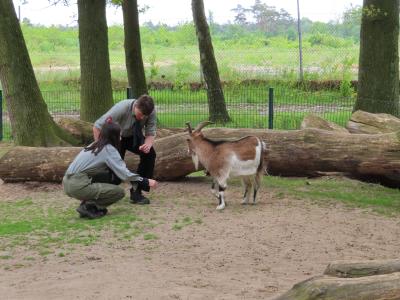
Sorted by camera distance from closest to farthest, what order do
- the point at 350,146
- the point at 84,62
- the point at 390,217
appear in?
the point at 390,217 → the point at 350,146 → the point at 84,62

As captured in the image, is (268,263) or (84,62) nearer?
(268,263)

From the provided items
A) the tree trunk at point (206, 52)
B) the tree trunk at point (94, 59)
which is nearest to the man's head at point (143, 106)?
the tree trunk at point (94, 59)

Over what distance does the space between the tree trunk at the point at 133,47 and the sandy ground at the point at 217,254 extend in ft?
24.4

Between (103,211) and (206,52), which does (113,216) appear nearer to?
(103,211)

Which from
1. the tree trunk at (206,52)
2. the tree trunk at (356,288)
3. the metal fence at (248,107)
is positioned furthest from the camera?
the tree trunk at (206,52)

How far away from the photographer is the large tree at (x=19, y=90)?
447 inches

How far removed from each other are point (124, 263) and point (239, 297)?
136 centimetres

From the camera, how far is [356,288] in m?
4.05

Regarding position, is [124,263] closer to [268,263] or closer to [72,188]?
[268,263]

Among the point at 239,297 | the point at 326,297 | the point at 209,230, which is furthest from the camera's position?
the point at 209,230

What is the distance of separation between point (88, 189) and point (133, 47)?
28.7ft

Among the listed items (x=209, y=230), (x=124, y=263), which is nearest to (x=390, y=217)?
(x=209, y=230)

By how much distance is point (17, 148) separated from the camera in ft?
33.3

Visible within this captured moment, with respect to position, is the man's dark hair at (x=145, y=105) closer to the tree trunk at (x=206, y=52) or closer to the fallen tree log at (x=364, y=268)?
the fallen tree log at (x=364, y=268)
